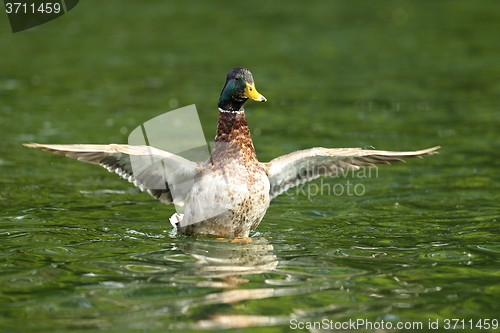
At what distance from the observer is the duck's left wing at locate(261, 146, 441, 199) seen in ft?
26.7

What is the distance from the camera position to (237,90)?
8.03m

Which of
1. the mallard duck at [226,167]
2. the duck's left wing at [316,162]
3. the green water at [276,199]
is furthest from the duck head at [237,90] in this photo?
the green water at [276,199]

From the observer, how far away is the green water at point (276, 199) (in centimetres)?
629

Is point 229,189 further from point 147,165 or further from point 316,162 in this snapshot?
point 316,162

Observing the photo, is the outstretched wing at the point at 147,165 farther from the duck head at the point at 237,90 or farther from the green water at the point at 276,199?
the duck head at the point at 237,90

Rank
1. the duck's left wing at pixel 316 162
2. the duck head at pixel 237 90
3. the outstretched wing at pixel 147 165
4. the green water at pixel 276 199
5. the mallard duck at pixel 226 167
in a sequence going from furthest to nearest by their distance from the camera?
the duck's left wing at pixel 316 162, the duck head at pixel 237 90, the mallard duck at pixel 226 167, the outstretched wing at pixel 147 165, the green water at pixel 276 199

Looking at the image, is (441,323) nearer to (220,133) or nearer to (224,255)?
(224,255)

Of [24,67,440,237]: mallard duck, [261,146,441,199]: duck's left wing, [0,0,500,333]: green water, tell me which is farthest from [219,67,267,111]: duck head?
[0,0,500,333]: green water

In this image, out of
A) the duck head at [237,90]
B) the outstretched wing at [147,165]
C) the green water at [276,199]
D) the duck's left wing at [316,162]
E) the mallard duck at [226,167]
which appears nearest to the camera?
the green water at [276,199]

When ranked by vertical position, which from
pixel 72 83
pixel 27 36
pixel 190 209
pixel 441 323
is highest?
pixel 27 36

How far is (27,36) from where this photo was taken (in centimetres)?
2602

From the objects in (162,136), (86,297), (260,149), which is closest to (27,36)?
(162,136)

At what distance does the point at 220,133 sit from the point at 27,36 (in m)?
19.9

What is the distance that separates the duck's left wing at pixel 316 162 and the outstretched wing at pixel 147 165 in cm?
97
